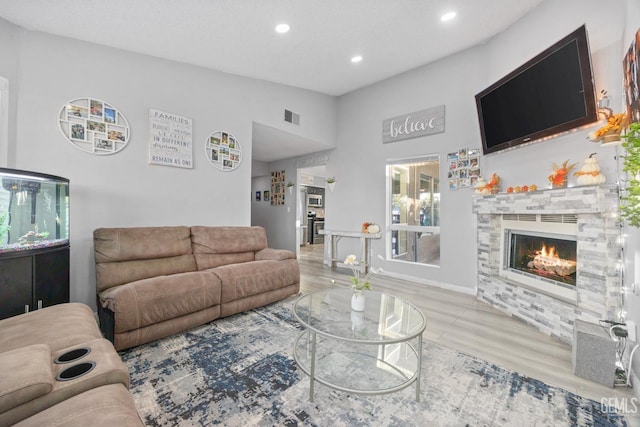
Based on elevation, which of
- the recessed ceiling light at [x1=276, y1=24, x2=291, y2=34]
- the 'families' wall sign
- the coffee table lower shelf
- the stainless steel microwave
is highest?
the recessed ceiling light at [x1=276, y1=24, x2=291, y2=34]

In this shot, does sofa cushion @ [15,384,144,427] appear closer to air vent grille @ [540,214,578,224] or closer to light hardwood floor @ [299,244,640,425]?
light hardwood floor @ [299,244,640,425]

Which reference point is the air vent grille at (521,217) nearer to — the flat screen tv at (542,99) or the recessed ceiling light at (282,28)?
the flat screen tv at (542,99)

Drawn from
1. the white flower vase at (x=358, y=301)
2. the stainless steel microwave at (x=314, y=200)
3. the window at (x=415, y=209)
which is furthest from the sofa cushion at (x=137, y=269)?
the stainless steel microwave at (x=314, y=200)

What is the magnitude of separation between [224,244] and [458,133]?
11.3ft

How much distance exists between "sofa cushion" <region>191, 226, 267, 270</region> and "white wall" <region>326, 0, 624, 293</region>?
2.15 meters

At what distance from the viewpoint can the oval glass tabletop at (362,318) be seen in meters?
1.59

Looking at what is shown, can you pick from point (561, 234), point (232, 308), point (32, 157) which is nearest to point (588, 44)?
point (561, 234)

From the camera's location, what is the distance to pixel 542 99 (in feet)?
8.33

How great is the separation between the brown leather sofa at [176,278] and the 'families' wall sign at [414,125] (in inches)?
103

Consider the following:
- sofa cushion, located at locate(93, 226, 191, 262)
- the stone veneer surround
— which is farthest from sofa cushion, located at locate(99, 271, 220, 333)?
the stone veneer surround

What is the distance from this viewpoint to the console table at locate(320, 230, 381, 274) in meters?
4.48

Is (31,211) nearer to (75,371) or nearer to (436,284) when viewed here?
(75,371)

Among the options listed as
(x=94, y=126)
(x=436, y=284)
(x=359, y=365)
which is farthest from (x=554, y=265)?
(x=94, y=126)

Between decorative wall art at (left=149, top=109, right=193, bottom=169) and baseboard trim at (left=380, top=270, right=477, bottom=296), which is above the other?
decorative wall art at (left=149, top=109, right=193, bottom=169)
